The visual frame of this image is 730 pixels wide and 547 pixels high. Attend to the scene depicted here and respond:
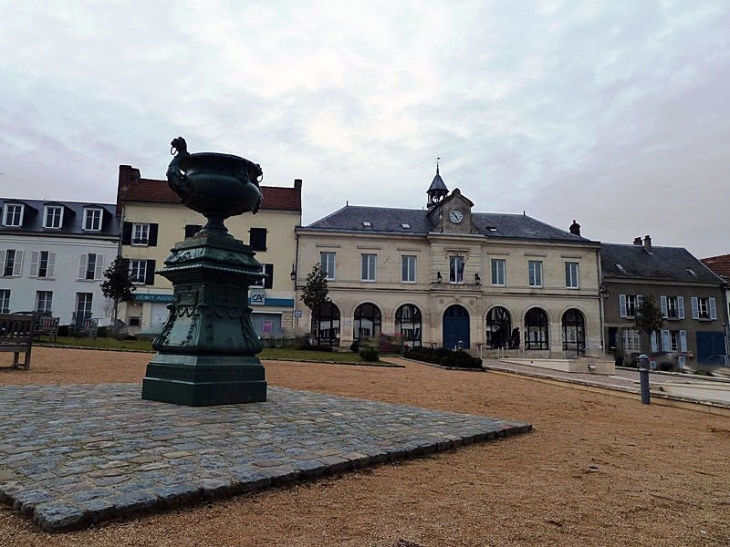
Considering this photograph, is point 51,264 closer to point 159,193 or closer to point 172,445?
point 159,193

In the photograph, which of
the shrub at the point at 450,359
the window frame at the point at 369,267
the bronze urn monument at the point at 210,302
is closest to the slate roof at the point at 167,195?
the window frame at the point at 369,267

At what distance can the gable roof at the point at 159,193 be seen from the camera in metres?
29.5

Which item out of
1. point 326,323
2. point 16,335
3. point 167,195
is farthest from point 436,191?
point 16,335

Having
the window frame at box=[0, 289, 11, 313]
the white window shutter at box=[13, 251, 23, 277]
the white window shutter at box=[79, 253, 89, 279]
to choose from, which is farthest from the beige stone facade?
the window frame at box=[0, 289, 11, 313]

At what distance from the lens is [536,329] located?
3155 centimetres

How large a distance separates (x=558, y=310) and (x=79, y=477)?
31.4m

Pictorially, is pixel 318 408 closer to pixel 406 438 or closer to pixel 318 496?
pixel 406 438

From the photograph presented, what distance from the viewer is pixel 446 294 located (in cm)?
3017

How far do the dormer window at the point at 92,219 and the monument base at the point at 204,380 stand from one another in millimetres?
26746

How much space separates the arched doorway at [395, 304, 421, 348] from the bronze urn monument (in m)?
23.6

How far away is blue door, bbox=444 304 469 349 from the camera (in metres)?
29.8

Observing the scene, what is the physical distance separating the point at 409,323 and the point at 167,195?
15.9 m

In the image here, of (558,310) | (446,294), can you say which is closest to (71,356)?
(446,294)

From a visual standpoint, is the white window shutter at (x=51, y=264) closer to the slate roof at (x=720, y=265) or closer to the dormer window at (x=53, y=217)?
the dormer window at (x=53, y=217)
